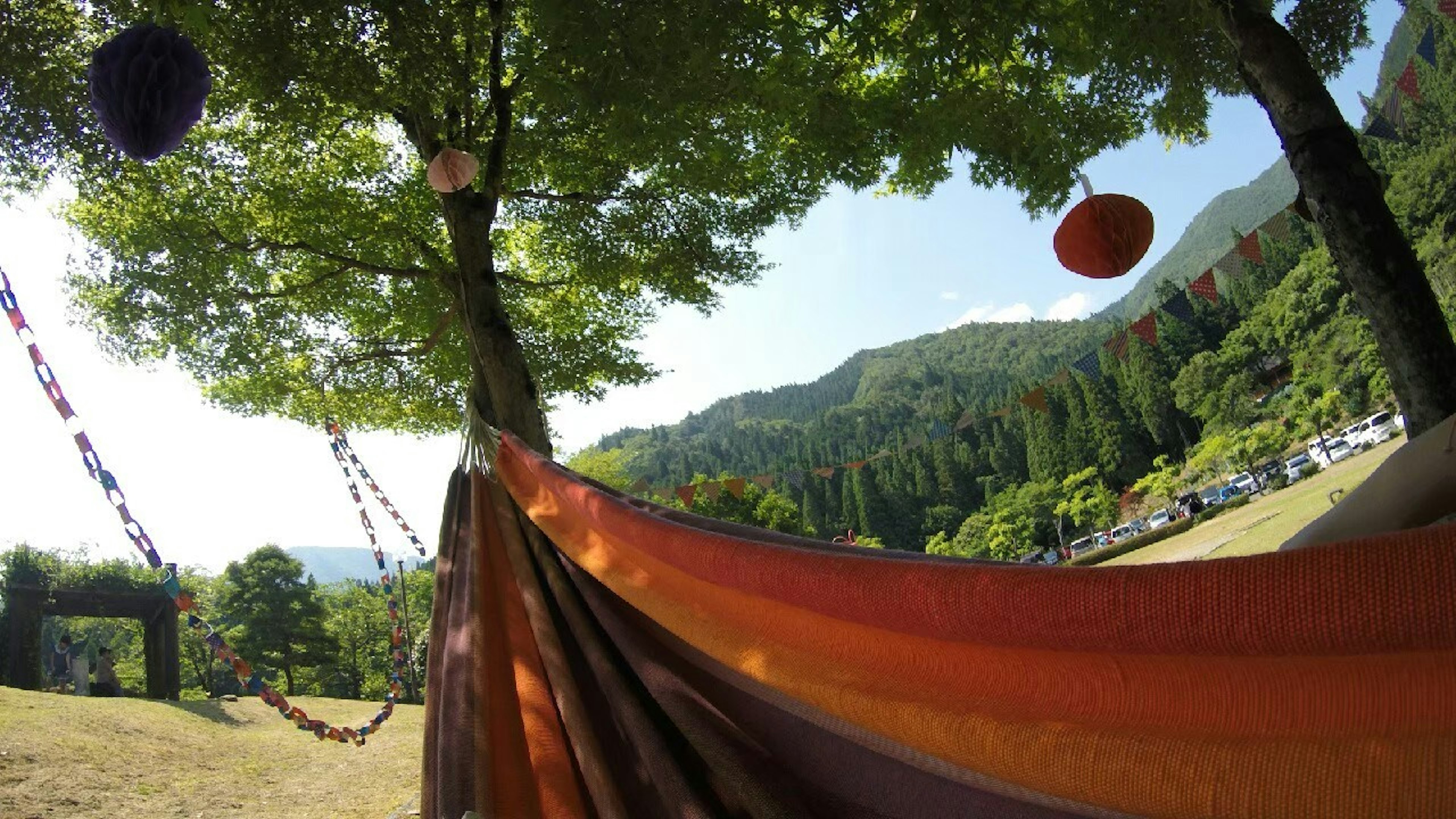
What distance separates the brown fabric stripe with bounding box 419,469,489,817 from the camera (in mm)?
1229

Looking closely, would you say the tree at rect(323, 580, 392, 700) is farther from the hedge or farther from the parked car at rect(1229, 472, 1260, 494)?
the parked car at rect(1229, 472, 1260, 494)

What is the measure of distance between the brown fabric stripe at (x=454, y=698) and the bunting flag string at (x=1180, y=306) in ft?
41.3

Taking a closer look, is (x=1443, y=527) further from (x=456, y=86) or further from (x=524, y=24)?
(x=524, y=24)

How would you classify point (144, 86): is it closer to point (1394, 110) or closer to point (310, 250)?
point (310, 250)

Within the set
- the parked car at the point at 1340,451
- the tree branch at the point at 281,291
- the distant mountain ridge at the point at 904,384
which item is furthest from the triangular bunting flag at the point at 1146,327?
the distant mountain ridge at the point at 904,384

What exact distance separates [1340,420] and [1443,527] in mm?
40671

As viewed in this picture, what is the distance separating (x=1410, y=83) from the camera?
9.70 metres

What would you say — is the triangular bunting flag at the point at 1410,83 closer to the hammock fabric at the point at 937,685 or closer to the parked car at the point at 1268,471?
the hammock fabric at the point at 937,685

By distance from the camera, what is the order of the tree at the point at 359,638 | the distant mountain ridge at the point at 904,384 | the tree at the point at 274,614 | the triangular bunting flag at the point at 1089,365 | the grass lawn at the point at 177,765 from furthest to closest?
the distant mountain ridge at the point at 904,384 → the tree at the point at 359,638 → the tree at the point at 274,614 → the triangular bunting flag at the point at 1089,365 → the grass lawn at the point at 177,765

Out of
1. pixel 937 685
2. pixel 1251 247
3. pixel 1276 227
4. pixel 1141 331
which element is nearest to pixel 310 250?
pixel 937 685

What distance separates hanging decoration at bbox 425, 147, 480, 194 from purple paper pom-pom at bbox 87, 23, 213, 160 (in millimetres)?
2071

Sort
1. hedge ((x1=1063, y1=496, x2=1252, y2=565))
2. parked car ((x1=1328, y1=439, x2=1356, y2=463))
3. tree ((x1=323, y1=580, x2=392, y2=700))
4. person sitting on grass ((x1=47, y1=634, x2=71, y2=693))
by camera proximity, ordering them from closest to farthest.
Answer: person sitting on grass ((x1=47, y1=634, x2=71, y2=693)), hedge ((x1=1063, y1=496, x2=1252, y2=565)), tree ((x1=323, y1=580, x2=392, y2=700)), parked car ((x1=1328, y1=439, x2=1356, y2=463))

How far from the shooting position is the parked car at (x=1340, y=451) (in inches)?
1145

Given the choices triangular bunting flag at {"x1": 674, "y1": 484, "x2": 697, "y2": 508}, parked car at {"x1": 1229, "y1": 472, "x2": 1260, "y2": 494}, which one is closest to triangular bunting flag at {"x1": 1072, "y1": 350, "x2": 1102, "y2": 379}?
triangular bunting flag at {"x1": 674, "y1": 484, "x2": 697, "y2": 508}
